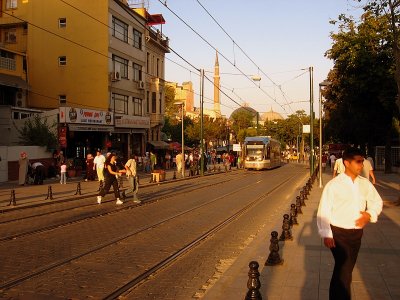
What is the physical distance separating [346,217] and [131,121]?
37.4 metres

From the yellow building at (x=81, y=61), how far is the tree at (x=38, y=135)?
5163mm

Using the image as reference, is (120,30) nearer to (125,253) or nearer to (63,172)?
(63,172)

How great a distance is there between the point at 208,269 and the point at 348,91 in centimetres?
1947

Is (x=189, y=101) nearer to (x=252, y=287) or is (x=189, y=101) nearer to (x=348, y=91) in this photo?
(x=348, y=91)

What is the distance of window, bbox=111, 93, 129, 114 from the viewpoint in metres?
40.9

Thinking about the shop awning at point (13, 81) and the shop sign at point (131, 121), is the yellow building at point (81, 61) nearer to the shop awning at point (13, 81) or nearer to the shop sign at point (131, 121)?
the shop sign at point (131, 121)

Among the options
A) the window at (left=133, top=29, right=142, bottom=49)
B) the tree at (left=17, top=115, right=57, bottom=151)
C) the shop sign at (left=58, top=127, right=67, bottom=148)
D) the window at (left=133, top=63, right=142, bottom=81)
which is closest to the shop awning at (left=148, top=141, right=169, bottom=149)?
the window at (left=133, top=63, right=142, bottom=81)

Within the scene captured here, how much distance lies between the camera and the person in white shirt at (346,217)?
484 cm

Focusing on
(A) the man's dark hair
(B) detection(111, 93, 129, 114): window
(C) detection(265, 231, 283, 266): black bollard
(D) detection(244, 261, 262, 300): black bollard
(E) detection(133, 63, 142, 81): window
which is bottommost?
(C) detection(265, 231, 283, 266): black bollard

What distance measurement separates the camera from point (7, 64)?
115 feet

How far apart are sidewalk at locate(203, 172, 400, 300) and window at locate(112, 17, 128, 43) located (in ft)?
108

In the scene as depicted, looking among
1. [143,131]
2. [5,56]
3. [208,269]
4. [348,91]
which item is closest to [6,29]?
[5,56]

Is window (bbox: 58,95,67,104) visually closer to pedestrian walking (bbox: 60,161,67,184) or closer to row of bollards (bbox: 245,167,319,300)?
pedestrian walking (bbox: 60,161,67,184)

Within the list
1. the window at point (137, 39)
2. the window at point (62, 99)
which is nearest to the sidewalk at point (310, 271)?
the window at point (62, 99)
